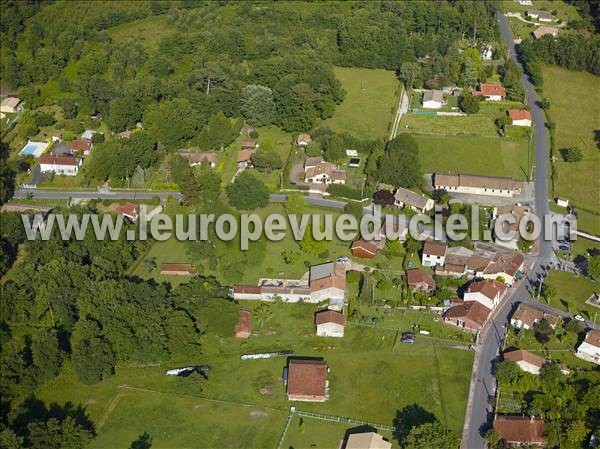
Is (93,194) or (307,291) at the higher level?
(307,291)

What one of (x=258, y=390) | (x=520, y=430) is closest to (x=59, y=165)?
(x=258, y=390)

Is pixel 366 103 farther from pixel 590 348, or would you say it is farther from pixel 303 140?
pixel 590 348

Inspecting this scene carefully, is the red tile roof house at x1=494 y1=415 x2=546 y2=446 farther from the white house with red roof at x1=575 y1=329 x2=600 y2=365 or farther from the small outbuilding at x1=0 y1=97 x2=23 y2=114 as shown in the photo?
the small outbuilding at x1=0 y1=97 x2=23 y2=114

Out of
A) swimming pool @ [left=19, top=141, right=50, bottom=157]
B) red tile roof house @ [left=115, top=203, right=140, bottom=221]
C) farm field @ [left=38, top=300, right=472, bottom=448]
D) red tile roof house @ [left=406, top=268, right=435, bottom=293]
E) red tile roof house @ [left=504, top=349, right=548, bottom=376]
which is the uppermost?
red tile roof house @ [left=504, top=349, right=548, bottom=376]

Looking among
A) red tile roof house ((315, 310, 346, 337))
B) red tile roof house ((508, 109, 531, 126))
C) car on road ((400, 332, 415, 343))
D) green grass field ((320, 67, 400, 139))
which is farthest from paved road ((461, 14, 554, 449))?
green grass field ((320, 67, 400, 139))

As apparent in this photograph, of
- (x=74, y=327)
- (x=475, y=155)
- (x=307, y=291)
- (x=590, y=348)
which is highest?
(x=74, y=327)

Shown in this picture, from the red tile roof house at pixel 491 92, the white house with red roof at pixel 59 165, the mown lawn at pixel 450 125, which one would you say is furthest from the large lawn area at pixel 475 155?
the white house with red roof at pixel 59 165

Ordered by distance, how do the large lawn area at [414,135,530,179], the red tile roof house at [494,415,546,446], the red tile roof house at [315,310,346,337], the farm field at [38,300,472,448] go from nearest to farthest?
the red tile roof house at [494,415,546,446] → the farm field at [38,300,472,448] → the red tile roof house at [315,310,346,337] → the large lawn area at [414,135,530,179]

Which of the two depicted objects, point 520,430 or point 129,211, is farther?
point 129,211

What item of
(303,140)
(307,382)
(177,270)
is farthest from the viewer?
(303,140)
